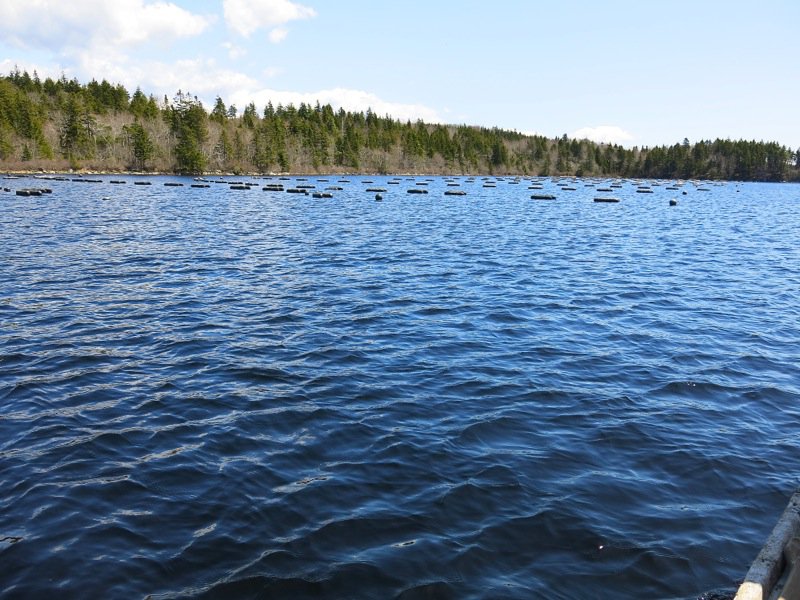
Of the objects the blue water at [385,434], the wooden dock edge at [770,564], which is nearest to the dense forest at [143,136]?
the blue water at [385,434]

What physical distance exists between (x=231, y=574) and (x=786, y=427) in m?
10.0

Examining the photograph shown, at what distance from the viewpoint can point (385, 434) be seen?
31.4 feet

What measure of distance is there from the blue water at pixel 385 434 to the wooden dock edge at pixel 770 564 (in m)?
1.10

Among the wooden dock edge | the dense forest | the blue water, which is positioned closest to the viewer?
the wooden dock edge

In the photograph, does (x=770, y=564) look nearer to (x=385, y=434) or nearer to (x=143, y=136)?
(x=385, y=434)

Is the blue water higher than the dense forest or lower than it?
lower

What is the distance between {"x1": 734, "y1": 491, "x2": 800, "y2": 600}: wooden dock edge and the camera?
4566 millimetres

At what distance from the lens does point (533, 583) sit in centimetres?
609

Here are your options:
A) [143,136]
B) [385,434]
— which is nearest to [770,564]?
[385,434]

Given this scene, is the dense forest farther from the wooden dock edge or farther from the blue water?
the wooden dock edge

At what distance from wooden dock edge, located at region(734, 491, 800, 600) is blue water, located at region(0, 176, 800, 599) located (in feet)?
3.62

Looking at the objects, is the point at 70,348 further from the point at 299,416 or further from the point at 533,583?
the point at 533,583

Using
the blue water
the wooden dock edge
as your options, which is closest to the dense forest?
the blue water

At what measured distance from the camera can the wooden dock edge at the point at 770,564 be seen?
457 centimetres
